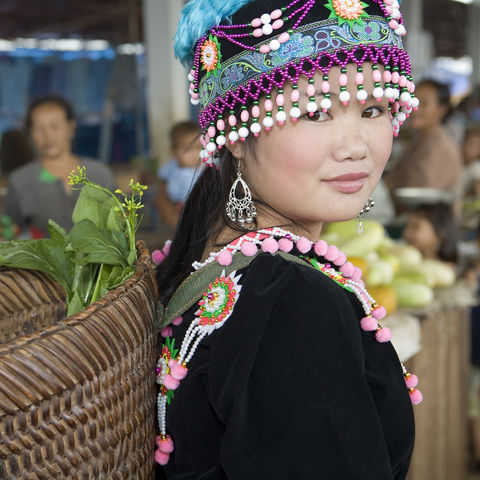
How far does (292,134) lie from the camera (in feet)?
3.28

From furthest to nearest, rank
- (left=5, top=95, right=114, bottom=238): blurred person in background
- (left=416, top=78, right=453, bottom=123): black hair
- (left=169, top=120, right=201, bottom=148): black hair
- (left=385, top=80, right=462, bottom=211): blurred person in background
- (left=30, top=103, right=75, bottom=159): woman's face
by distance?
1. (left=416, top=78, right=453, bottom=123): black hair
2. (left=385, top=80, right=462, bottom=211): blurred person in background
3. (left=169, top=120, right=201, bottom=148): black hair
4. (left=30, top=103, right=75, bottom=159): woman's face
5. (left=5, top=95, right=114, bottom=238): blurred person in background

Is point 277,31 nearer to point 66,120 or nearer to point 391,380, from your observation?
point 391,380

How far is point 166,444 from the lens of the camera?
1.02m

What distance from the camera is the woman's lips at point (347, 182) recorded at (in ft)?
3.33

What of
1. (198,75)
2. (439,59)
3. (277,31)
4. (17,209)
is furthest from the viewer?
(439,59)

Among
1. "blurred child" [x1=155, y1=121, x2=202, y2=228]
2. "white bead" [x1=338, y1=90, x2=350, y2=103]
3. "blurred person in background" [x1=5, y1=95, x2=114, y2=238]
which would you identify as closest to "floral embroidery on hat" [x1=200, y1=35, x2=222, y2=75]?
"white bead" [x1=338, y1=90, x2=350, y2=103]

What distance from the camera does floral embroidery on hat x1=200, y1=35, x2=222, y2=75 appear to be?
1042 mm

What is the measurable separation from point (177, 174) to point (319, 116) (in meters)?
2.83

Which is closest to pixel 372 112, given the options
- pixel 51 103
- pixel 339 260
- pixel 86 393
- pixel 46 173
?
pixel 339 260

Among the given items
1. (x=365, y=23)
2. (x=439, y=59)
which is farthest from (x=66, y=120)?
(x=439, y=59)

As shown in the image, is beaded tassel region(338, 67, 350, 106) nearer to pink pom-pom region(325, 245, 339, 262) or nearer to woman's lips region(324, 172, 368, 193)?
woman's lips region(324, 172, 368, 193)

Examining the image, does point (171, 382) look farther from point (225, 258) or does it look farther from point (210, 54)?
point (210, 54)

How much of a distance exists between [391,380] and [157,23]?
4.32 m

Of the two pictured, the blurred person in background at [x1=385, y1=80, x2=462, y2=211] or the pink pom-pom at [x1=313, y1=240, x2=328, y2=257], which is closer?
the pink pom-pom at [x1=313, y1=240, x2=328, y2=257]
